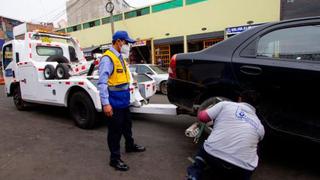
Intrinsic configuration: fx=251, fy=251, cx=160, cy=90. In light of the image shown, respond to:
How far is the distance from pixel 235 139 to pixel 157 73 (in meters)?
7.59

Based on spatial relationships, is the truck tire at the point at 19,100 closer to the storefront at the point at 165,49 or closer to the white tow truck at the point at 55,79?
the white tow truck at the point at 55,79

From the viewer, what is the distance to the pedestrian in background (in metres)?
2.23

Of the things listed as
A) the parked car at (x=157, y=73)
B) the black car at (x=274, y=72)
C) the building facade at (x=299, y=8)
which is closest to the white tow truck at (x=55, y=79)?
the black car at (x=274, y=72)

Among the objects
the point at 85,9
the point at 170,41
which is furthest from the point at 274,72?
the point at 85,9

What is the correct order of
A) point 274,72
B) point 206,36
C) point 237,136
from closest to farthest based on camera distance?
point 237,136 < point 274,72 < point 206,36

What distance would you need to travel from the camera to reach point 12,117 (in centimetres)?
627

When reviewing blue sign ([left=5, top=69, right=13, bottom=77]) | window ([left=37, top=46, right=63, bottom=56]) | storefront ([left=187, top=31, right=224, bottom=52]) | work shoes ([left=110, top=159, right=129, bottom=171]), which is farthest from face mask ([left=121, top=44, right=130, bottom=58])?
storefront ([left=187, top=31, right=224, bottom=52])

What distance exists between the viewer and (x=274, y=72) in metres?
2.75

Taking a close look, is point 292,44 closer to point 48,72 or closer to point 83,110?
point 83,110

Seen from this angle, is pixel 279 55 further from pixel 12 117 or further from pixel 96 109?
pixel 12 117

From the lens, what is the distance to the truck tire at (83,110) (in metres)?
4.71

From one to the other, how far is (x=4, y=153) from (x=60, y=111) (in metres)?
3.00

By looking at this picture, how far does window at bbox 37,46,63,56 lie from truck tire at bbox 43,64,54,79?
130 centimetres

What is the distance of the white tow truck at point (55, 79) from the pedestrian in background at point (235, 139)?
1.79 metres
